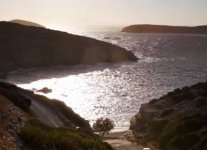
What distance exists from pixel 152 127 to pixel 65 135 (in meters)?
33.5

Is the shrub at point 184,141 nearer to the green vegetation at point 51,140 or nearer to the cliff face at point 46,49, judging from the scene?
the green vegetation at point 51,140

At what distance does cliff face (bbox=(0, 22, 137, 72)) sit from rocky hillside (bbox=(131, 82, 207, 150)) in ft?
268

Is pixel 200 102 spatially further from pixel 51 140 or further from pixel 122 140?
pixel 51 140

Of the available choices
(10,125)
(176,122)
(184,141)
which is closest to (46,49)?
(176,122)

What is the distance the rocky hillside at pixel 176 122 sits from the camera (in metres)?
47.8

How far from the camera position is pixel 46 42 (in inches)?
6969

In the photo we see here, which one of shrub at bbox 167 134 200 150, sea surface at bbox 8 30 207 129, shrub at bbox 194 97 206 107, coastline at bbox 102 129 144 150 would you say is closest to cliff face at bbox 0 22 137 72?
sea surface at bbox 8 30 207 129

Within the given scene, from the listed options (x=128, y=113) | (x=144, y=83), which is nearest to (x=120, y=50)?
(x=144, y=83)

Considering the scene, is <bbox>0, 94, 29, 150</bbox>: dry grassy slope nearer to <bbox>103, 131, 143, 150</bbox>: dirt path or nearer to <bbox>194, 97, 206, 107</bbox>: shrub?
<bbox>103, 131, 143, 150</bbox>: dirt path

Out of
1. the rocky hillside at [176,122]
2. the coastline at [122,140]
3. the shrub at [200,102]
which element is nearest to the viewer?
the rocky hillside at [176,122]

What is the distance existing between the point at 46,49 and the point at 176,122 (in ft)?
402

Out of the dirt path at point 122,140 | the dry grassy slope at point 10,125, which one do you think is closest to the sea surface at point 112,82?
the dirt path at point 122,140

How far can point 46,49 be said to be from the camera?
170 m

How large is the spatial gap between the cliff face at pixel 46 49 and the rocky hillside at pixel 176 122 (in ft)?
268
